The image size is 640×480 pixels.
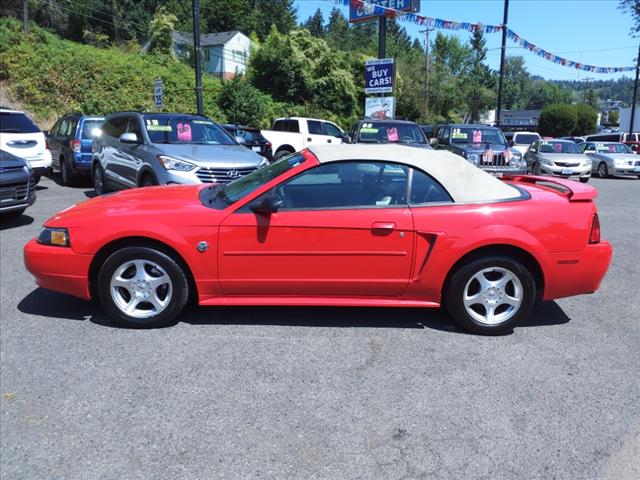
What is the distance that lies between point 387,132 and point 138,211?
9.47 m

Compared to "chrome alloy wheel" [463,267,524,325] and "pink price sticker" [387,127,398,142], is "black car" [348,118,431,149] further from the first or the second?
"chrome alloy wheel" [463,267,524,325]

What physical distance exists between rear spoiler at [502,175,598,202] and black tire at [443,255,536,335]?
0.77m

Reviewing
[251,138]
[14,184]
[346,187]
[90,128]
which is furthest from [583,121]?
[346,187]

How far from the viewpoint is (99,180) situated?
10688 millimetres

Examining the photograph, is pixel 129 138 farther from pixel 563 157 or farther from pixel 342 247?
pixel 563 157

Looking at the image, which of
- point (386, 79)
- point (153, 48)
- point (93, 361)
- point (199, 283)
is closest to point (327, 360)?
point (199, 283)

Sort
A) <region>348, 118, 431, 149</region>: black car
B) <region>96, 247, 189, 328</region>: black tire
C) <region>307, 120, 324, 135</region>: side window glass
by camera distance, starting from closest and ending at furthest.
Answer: <region>96, 247, 189, 328</region>: black tire < <region>348, 118, 431, 149</region>: black car < <region>307, 120, 324, 135</region>: side window glass

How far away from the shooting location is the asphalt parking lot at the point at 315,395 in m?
2.72

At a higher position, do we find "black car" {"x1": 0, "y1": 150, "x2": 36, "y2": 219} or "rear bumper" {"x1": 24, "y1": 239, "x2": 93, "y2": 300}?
"black car" {"x1": 0, "y1": 150, "x2": 36, "y2": 219}

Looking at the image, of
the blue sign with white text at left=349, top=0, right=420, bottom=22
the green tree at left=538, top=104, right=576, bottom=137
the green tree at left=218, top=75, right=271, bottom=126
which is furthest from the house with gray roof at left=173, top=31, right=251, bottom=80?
the blue sign with white text at left=349, top=0, right=420, bottom=22

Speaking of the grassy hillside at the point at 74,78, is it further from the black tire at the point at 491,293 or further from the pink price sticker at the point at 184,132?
the black tire at the point at 491,293

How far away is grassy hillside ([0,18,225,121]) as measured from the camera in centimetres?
2453

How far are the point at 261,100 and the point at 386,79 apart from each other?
47.2 ft

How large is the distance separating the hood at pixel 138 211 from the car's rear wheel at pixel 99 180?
608 centimetres
